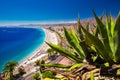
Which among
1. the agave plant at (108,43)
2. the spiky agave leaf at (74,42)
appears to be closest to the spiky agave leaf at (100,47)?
the agave plant at (108,43)

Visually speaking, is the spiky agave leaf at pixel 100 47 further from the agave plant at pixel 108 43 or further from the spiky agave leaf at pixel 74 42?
the spiky agave leaf at pixel 74 42

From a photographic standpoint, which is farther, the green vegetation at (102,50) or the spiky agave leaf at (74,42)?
the spiky agave leaf at (74,42)

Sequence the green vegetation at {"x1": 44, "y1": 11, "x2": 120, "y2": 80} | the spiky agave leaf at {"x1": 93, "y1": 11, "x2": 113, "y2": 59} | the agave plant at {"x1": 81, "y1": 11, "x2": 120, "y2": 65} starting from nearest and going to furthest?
the green vegetation at {"x1": 44, "y1": 11, "x2": 120, "y2": 80} < the agave plant at {"x1": 81, "y1": 11, "x2": 120, "y2": 65} < the spiky agave leaf at {"x1": 93, "y1": 11, "x2": 113, "y2": 59}

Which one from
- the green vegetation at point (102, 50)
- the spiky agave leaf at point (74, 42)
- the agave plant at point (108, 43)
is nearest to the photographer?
the green vegetation at point (102, 50)

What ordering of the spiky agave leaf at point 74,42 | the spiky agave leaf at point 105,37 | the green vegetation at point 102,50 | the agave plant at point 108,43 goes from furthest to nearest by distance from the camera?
the spiky agave leaf at point 74,42 → the spiky agave leaf at point 105,37 → the agave plant at point 108,43 → the green vegetation at point 102,50

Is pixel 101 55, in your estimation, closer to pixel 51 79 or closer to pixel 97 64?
pixel 97 64

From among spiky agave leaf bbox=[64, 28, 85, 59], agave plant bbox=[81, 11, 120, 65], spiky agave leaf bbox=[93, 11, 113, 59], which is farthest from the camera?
spiky agave leaf bbox=[64, 28, 85, 59]

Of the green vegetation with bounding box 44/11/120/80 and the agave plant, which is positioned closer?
the green vegetation with bounding box 44/11/120/80

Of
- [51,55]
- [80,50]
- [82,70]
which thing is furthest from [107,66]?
[51,55]

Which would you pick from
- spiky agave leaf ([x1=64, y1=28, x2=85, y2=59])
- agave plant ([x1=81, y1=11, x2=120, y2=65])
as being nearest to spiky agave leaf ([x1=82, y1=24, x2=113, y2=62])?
agave plant ([x1=81, y1=11, x2=120, y2=65])

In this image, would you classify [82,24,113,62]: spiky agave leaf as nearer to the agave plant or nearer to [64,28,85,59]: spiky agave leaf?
the agave plant

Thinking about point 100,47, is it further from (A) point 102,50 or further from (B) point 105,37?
(B) point 105,37

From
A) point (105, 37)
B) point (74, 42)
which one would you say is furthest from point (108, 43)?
point (74, 42)
